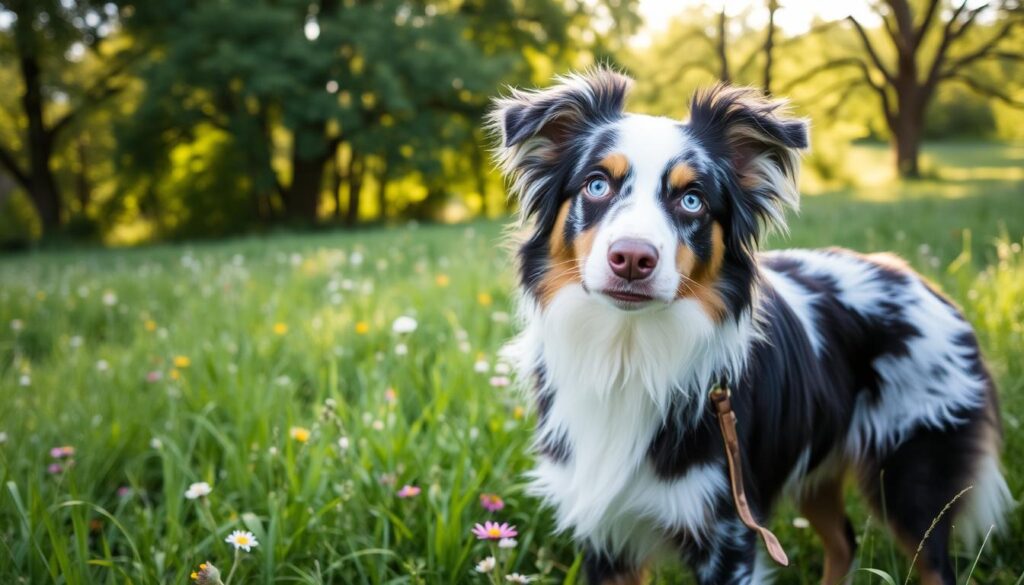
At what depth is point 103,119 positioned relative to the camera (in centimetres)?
2430

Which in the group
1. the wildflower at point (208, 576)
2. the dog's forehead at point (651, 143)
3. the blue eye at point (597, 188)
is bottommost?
the wildflower at point (208, 576)

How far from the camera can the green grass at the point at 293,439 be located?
2.42 meters

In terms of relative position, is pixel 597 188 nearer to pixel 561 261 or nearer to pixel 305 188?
pixel 561 261

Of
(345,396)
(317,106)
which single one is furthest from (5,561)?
(317,106)

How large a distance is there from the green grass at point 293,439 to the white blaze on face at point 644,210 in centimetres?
99

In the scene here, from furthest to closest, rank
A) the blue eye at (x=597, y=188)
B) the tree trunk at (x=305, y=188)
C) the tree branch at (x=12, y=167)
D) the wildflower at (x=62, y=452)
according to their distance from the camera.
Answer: the tree branch at (x=12, y=167)
the tree trunk at (x=305, y=188)
the wildflower at (x=62, y=452)
the blue eye at (x=597, y=188)

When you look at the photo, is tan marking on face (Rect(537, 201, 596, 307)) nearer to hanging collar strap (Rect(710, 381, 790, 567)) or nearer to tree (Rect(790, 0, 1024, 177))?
hanging collar strap (Rect(710, 381, 790, 567))

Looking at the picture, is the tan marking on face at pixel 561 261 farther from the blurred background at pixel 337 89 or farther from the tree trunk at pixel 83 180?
the tree trunk at pixel 83 180

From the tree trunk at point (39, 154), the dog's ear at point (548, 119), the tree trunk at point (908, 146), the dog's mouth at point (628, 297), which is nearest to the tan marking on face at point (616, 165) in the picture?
the dog's ear at point (548, 119)

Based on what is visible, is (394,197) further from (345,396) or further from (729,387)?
(729,387)

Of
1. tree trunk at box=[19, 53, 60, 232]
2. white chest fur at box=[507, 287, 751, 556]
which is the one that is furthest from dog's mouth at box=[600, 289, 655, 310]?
Answer: tree trunk at box=[19, 53, 60, 232]

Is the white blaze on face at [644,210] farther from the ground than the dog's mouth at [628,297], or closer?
farther from the ground

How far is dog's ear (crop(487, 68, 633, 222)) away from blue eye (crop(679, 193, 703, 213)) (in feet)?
1.36

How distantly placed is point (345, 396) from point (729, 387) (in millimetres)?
2365
